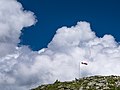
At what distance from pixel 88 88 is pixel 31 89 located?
2731cm

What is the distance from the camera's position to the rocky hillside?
124562mm

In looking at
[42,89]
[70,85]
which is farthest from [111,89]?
[42,89]

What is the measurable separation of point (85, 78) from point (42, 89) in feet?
48.9

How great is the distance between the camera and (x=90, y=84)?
127 metres

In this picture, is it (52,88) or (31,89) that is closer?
(52,88)

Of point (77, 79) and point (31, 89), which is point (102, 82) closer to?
point (77, 79)

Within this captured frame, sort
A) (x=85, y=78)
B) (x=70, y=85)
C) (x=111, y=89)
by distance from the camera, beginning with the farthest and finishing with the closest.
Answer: (x=85, y=78)
(x=70, y=85)
(x=111, y=89)

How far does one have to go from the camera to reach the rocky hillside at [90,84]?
124562 millimetres

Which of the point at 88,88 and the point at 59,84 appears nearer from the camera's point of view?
the point at 88,88

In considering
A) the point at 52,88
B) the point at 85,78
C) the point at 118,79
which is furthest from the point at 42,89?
the point at 118,79

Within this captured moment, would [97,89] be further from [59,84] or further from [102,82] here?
[59,84]

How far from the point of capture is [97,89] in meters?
123

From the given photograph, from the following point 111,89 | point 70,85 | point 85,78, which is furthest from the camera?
point 85,78

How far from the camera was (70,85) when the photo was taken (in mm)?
131000
